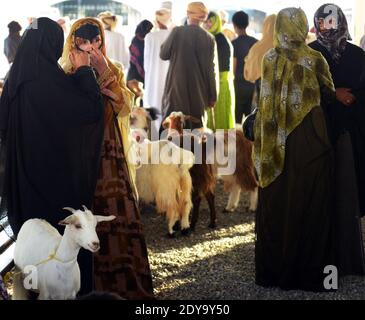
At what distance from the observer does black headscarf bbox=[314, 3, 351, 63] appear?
5625 mm

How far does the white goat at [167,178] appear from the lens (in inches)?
290

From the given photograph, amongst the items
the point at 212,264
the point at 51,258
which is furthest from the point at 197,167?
the point at 51,258

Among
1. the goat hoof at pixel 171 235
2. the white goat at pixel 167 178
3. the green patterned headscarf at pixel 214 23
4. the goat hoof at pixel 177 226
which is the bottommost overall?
the goat hoof at pixel 171 235

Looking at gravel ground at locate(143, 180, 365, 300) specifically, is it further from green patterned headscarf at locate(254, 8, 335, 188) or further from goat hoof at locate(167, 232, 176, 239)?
green patterned headscarf at locate(254, 8, 335, 188)

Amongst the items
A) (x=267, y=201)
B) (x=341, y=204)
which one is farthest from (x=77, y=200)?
(x=341, y=204)

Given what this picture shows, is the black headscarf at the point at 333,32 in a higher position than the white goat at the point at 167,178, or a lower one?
higher

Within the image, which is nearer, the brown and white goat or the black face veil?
the black face veil

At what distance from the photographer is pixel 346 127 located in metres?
5.70

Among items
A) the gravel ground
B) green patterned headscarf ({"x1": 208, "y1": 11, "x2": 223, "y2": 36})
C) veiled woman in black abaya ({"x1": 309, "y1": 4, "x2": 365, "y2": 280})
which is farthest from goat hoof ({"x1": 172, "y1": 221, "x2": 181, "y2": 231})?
green patterned headscarf ({"x1": 208, "y1": 11, "x2": 223, "y2": 36})

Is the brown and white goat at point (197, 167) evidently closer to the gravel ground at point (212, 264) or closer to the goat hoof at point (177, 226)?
the goat hoof at point (177, 226)

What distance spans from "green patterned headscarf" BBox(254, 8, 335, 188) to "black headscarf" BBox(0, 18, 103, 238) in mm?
1369

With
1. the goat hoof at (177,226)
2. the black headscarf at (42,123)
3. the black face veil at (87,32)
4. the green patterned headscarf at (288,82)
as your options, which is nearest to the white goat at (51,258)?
the black headscarf at (42,123)
